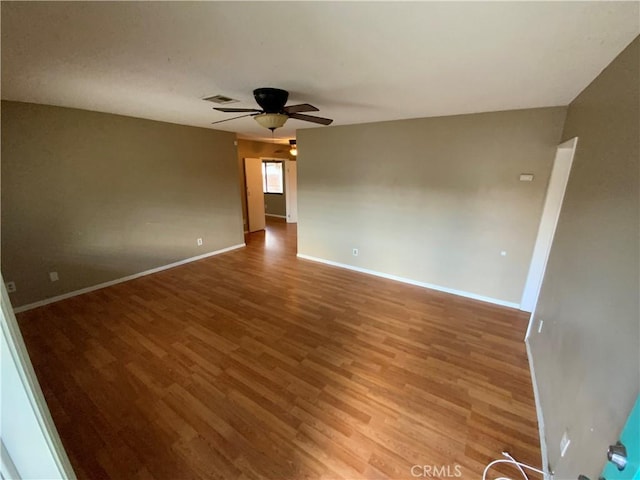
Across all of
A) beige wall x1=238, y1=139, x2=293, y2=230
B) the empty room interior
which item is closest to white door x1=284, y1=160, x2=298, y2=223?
beige wall x1=238, y1=139, x2=293, y2=230

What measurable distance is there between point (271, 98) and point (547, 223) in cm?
335

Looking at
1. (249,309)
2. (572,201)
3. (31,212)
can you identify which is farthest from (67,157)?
(572,201)

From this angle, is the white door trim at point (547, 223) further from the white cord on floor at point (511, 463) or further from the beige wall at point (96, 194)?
the beige wall at point (96, 194)

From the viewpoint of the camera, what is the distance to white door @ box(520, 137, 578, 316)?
284 centimetres

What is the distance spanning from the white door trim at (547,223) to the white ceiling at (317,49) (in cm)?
61

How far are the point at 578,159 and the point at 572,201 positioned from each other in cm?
37

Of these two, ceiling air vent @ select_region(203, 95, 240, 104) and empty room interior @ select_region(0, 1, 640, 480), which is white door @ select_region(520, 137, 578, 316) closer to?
empty room interior @ select_region(0, 1, 640, 480)

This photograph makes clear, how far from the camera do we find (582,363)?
1417 mm

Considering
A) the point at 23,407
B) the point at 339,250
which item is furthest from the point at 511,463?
the point at 339,250

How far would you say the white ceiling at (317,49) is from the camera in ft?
4.18

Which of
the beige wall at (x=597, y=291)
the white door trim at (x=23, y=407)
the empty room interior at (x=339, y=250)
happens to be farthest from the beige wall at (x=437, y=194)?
the white door trim at (x=23, y=407)

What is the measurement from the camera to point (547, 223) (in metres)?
3.08

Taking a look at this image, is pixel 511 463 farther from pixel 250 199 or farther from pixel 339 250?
pixel 250 199

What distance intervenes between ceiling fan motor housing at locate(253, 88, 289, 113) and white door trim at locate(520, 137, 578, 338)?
2773 millimetres
